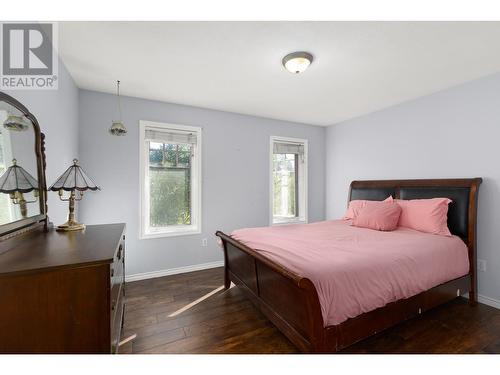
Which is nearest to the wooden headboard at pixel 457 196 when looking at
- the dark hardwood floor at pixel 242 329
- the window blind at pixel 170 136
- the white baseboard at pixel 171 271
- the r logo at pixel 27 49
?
the dark hardwood floor at pixel 242 329

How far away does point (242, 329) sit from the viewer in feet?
6.61

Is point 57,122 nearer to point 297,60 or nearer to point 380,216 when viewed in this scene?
point 297,60

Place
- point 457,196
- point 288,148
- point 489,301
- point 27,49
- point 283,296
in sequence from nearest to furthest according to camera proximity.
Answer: point 27,49 < point 283,296 < point 489,301 < point 457,196 < point 288,148

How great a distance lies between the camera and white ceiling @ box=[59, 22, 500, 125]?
1.77 meters

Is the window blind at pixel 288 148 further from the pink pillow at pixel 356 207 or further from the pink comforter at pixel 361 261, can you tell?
the pink comforter at pixel 361 261

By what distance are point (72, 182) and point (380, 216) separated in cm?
314

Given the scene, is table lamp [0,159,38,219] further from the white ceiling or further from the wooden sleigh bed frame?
the wooden sleigh bed frame

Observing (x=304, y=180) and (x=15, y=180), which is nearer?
(x=15, y=180)

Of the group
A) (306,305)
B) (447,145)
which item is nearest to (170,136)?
(306,305)

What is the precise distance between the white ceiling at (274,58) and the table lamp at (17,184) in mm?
1177

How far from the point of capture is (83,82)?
268cm

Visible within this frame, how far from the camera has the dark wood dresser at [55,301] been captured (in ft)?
2.96

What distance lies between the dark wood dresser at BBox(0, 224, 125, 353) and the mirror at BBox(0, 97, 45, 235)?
0.29 meters
